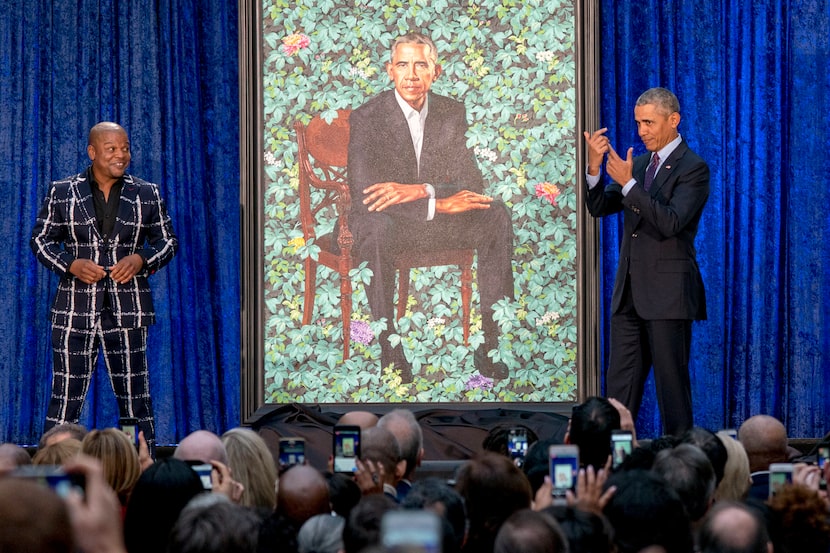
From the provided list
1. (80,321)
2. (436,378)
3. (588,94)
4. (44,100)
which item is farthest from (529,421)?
(44,100)

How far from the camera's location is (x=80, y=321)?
556cm

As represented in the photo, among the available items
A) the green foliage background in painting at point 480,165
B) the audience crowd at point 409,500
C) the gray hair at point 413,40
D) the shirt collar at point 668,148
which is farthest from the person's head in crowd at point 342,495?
the gray hair at point 413,40

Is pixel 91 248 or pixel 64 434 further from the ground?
pixel 91 248

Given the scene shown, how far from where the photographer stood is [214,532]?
2.35 m

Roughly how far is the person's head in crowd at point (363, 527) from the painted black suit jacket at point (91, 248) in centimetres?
323

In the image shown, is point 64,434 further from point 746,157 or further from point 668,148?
point 746,157

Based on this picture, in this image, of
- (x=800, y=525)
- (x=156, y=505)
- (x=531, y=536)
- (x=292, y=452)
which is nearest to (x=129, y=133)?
(x=292, y=452)

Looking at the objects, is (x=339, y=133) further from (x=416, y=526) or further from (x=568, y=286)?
(x=416, y=526)

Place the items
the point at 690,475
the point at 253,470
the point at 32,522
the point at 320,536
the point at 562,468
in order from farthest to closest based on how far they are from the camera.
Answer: the point at 253,470 → the point at 562,468 → the point at 690,475 → the point at 320,536 → the point at 32,522

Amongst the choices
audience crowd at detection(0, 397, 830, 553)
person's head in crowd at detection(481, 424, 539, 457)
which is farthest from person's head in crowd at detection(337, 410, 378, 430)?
person's head in crowd at detection(481, 424, 539, 457)

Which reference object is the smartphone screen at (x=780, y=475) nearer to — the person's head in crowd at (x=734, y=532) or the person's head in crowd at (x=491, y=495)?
the person's head in crowd at (x=491, y=495)

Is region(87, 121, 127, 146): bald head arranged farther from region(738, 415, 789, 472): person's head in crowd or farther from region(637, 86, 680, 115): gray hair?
region(738, 415, 789, 472): person's head in crowd

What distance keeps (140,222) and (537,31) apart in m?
2.26

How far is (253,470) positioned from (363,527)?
87 centimetres
